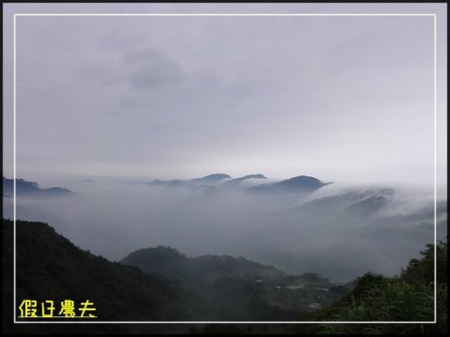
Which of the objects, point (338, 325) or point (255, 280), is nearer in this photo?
point (338, 325)

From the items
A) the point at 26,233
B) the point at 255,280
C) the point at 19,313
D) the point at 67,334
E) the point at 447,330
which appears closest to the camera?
the point at 447,330

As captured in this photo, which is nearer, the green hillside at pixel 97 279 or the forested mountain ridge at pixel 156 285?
the forested mountain ridge at pixel 156 285

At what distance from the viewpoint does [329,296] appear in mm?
13359

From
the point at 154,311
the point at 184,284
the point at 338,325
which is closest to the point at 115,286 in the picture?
the point at 154,311

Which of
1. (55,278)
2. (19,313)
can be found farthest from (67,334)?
(55,278)

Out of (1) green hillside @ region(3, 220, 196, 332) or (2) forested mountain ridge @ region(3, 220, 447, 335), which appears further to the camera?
(1) green hillside @ region(3, 220, 196, 332)

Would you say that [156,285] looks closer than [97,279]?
No

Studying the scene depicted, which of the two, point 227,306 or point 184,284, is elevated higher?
point 184,284

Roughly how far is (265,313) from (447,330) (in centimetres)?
1001

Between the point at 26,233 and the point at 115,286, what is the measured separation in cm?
449

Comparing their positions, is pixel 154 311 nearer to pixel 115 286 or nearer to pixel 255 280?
pixel 115 286

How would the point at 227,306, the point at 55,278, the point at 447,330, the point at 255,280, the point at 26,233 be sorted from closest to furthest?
the point at 447,330
the point at 55,278
the point at 26,233
the point at 227,306
the point at 255,280

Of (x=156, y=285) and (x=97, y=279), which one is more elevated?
(x=97, y=279)

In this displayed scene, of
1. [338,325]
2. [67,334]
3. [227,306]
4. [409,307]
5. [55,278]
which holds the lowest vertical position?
[227,306]
